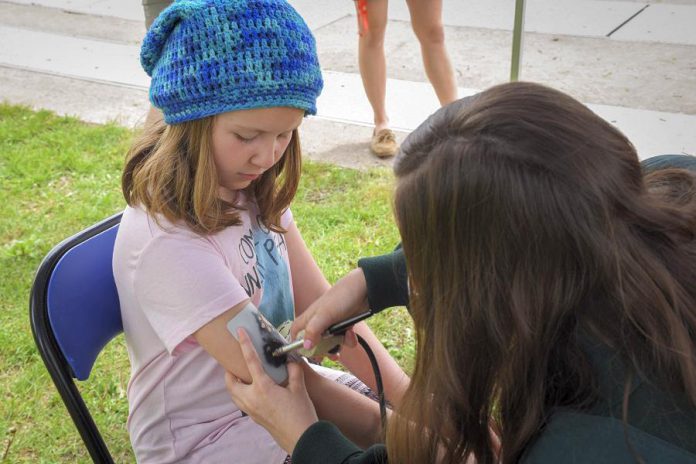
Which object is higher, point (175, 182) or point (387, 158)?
point (175, 182)

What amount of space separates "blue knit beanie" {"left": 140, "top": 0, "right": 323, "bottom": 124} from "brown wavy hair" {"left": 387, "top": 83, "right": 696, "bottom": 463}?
1.55 feet

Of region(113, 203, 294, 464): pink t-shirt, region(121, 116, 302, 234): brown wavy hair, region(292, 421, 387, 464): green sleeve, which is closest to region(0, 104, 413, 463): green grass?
region(113, 203, 294, 464): pink t-shirt

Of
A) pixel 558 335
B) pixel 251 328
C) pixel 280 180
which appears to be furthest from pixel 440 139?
pixel 280 180

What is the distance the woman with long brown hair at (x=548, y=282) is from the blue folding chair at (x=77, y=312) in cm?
72

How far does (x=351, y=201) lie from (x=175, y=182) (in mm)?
2141

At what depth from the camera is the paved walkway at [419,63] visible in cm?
438

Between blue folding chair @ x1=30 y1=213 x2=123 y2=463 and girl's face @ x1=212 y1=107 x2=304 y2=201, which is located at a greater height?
girl's face @ x1=212 y1=107 x2=304 y2=201

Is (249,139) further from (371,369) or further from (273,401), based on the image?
(371,369)

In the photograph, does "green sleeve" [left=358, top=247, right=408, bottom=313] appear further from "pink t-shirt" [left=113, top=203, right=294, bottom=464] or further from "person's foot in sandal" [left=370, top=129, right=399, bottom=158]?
"person's foot in sandal" [left=370, top=129, right=399, bottom=158]

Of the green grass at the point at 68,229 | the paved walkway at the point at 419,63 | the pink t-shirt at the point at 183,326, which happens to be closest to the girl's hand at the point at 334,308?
the pink t-shirt at the point at 183,326

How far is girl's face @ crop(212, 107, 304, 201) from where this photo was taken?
1.56m

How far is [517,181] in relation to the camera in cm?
105

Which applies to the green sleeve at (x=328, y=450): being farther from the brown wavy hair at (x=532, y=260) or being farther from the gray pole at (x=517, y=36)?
the gray pole at (x=517, y=36)

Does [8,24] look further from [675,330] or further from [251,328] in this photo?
[675,330]
